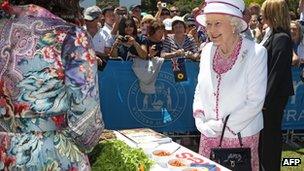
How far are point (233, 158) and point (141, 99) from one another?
13.5 ft

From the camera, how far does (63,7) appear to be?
8.57 ft

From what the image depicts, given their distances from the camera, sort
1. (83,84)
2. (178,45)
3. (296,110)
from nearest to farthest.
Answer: (83,84)
(178,45)
(296,110)

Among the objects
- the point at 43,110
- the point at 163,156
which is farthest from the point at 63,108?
the point at 163,156

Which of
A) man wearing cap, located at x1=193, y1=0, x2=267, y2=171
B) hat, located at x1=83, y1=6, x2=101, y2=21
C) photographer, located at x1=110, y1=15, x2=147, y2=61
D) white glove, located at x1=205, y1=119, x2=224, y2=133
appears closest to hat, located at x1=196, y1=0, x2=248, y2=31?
man wearing cap, located at x1=193, y1=0, x2=267, y2=171

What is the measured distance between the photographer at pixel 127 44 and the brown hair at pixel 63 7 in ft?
15.8

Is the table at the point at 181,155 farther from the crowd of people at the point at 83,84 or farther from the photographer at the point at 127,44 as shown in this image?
the photographer at the point at 127,44

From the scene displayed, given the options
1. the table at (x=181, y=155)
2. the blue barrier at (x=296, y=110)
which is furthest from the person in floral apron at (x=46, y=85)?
the blue barrier at (x=296, y=110)

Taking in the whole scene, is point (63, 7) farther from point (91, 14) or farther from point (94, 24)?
point (94, 24)

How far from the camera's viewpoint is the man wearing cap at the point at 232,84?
12.1 feet

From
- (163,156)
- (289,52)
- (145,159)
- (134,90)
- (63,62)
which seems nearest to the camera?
(63,62)

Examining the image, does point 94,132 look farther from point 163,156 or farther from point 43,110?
point 163,156

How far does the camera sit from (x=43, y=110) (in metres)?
A: 2.59

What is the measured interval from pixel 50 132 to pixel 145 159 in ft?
2.12

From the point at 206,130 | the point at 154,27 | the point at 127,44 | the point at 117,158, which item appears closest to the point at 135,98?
the point at 127,44
